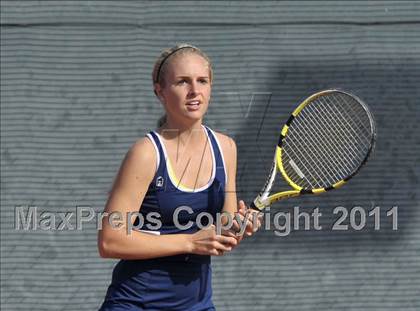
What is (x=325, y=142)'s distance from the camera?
3307 mm

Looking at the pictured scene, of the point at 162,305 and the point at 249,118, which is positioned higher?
the point at 249,118

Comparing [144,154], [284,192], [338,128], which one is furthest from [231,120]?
[144,154]

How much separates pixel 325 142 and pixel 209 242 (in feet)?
3.18

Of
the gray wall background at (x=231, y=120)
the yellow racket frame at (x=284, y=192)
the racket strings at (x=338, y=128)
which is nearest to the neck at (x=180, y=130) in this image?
the yellow racket frame at (x=284, y=192)

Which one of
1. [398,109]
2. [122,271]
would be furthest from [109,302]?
[398,109]

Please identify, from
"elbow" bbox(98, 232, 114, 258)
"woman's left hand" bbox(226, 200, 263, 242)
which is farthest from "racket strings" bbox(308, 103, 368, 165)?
"elbow" bbox(98, 232, 114, 258)

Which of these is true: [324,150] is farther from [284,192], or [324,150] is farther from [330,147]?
[284,192]

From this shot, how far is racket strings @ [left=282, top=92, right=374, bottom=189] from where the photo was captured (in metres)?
3.18

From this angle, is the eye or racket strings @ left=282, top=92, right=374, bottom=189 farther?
racket strings @ left=282, top=92, right=374, bottom=189

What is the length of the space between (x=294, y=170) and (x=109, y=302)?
841 mm

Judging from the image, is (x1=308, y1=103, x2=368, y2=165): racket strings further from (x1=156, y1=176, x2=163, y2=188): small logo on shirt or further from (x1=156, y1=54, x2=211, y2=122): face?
(x1=156, y1=176, x2=163, y2=188): small logo on shirt

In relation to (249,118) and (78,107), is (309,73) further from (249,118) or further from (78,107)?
(78,107)

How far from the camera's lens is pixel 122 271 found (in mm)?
2623

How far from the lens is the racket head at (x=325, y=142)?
3.17 m
